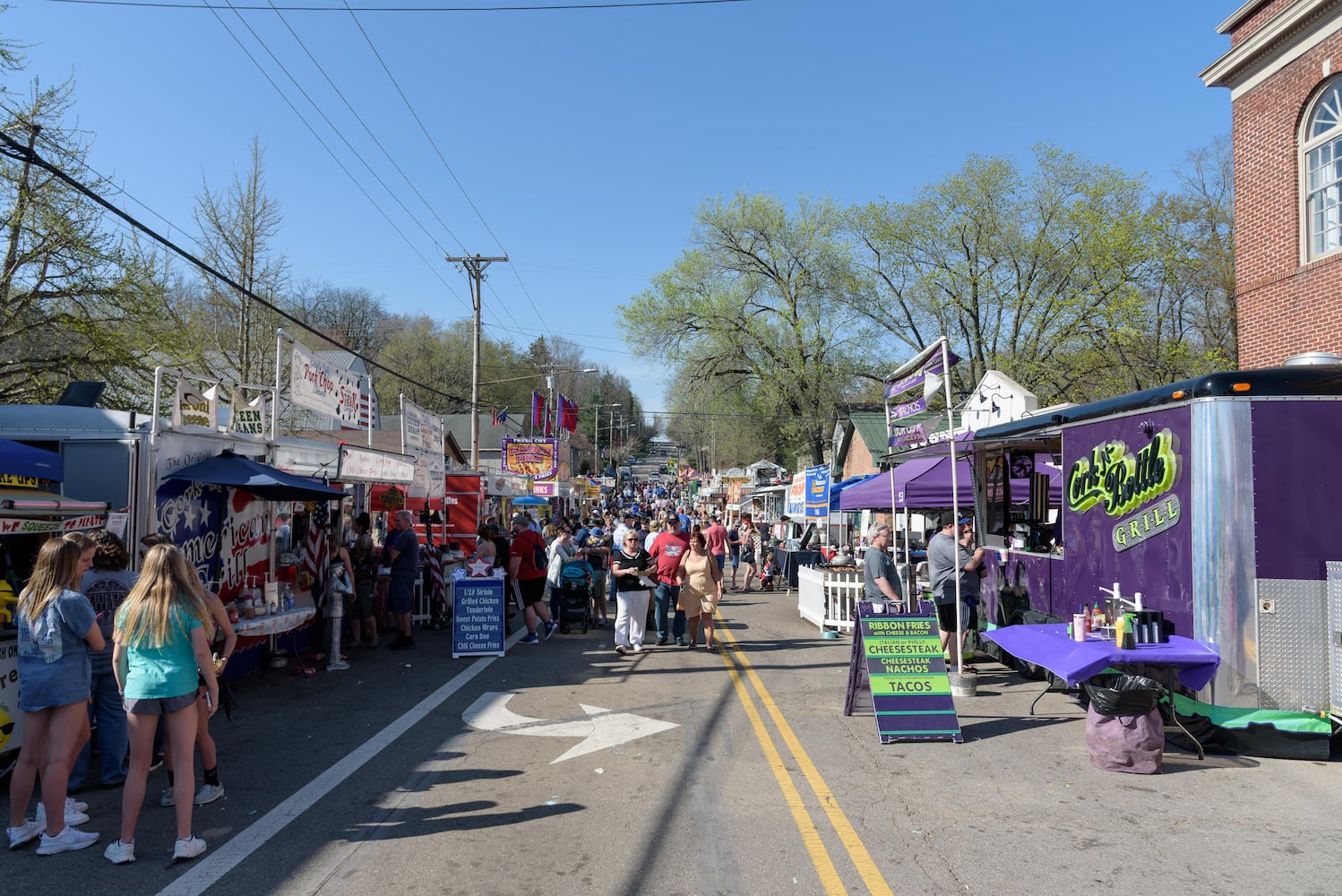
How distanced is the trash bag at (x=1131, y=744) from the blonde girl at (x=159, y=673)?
621 cm

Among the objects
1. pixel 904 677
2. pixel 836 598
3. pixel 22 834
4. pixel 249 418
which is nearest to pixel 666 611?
pixel 836 598

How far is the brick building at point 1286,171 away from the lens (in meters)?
13.2

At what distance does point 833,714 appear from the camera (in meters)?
8.37

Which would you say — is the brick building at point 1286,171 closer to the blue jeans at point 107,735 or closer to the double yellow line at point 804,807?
the double yellow line at point 804,807

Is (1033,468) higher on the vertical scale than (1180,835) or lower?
higher

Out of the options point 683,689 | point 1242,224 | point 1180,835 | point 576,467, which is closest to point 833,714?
point 683,689

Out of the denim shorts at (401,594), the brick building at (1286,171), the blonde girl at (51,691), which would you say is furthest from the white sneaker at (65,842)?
the brick building at (1286,171)

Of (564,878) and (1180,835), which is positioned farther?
(1180,835)

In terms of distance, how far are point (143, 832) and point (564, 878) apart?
2.73 metres

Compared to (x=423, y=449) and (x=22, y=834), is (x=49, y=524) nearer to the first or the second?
(x=22, y=834)

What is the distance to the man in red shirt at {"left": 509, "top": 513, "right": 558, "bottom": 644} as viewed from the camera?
1295 cm

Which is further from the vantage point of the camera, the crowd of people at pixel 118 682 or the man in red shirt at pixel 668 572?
the man in red shirt at pixel 668 572

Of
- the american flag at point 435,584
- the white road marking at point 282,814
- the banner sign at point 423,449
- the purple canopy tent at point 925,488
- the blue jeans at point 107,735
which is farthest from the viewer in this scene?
the banner sign at point 423,449

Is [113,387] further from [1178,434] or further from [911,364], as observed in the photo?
[1178,434]
